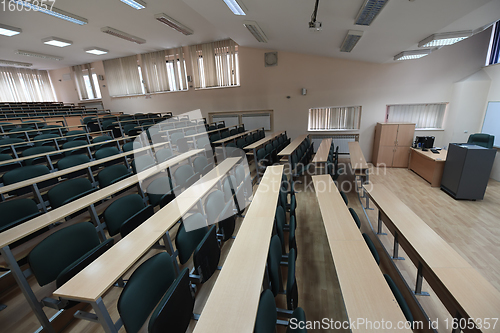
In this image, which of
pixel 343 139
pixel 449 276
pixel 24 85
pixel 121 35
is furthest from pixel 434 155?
pixel 24 85

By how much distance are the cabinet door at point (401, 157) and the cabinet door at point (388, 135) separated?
0.26 meters

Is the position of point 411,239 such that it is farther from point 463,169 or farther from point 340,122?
point 340,122

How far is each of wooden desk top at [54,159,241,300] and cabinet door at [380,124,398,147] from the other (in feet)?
20.6

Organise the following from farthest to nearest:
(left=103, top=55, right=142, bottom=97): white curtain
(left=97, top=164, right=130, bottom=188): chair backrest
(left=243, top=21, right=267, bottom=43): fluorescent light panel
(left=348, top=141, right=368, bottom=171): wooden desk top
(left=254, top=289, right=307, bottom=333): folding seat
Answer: (left=103, top=55, right=142, bottom=97): white curtain → (left=243, top=21, right=267, bottom=43): fluorescent light panel → (left=348, top=141, right=368, bottom=171): wooden desk top → (left=97, top=164, right=130, bottom=188): chair backrest → (left=254, top=289, right=307, bottom=333): folding seat

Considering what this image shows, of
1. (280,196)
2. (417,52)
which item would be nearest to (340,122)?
(417,52)

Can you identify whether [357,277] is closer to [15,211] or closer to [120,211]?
[120,211]

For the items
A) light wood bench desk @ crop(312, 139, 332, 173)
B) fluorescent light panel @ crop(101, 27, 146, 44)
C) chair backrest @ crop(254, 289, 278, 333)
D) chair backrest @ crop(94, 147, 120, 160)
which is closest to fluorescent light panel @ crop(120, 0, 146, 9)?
fluorescent light panel @ crop(101, 27, 146, 44)

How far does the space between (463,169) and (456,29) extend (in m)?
2.52

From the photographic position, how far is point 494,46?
4.94 meters

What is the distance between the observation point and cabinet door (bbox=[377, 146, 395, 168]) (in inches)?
238

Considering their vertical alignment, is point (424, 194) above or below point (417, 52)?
below

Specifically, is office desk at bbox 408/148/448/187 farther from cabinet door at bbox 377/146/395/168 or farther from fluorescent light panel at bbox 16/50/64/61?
fluorescent light panel at bbox 16/50/64/61

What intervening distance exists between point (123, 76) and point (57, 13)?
14.7 ft

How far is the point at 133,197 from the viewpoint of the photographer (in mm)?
2457
